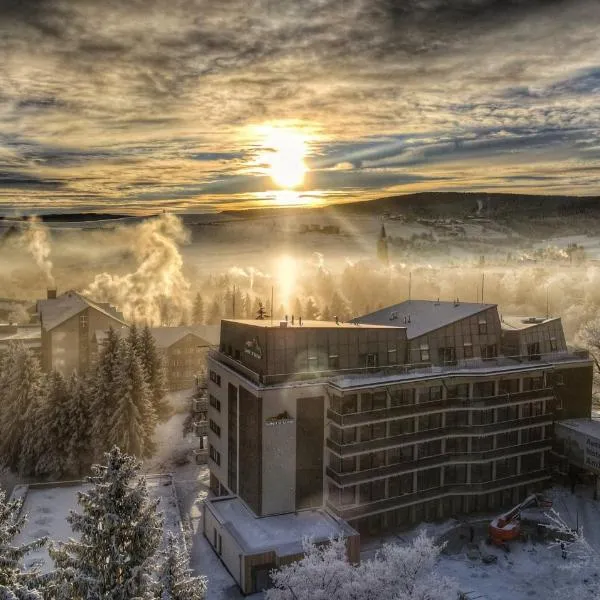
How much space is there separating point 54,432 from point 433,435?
127 feet

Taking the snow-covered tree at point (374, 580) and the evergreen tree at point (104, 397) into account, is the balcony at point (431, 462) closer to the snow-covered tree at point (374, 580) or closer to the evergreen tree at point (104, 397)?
the snow-covered tree at point (374, 580)

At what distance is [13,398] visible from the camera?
228 ft

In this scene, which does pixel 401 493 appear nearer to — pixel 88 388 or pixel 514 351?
pixel 514 351

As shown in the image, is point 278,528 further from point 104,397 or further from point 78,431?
point 78,431

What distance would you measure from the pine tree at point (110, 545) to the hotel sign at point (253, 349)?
73.8 feet

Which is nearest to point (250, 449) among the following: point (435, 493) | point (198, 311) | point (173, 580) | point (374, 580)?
point (435, 493)

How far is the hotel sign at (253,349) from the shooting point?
162 ft

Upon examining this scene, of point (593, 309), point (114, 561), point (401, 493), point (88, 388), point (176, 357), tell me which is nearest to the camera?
Answer: point (114, 561)

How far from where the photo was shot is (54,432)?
6556 centimetres

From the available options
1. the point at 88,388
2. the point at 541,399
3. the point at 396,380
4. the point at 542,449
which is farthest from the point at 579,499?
the point at 88,388

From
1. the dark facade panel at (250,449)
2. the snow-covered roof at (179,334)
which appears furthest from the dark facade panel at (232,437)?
the snow-covered roof at (179,334)

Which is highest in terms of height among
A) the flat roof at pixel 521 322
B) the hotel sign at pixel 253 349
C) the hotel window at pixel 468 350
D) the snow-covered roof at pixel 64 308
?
the flat roof at pixel 521 322

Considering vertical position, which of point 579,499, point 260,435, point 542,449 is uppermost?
point 260,435

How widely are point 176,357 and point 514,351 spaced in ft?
196
